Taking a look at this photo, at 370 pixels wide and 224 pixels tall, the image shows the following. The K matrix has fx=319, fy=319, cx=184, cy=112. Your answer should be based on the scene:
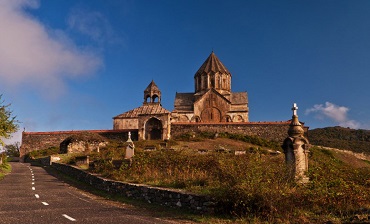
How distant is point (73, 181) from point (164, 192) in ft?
34.6

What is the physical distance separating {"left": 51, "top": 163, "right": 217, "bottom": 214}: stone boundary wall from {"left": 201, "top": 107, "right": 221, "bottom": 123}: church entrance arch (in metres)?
37.5

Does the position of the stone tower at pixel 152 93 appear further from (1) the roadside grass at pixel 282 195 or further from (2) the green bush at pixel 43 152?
(1) the roadside grass at pixel 282 195

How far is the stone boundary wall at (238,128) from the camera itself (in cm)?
4369

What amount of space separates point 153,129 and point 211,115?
14051mm

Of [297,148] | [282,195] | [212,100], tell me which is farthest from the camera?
[212,100]

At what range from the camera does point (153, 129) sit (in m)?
42.9

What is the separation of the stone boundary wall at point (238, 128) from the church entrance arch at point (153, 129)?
220 centimetres

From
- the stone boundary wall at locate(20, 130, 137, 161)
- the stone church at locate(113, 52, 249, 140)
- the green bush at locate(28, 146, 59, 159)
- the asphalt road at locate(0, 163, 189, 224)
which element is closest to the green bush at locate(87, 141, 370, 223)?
the asphalt road at locate(0, 163, 189, 224)

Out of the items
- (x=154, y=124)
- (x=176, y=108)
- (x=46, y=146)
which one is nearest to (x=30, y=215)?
(x=154, y=124)

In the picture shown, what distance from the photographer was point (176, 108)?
57125mm

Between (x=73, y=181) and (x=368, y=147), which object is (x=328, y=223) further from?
(x=368, y=147)

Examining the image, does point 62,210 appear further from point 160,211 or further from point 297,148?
point 297,148

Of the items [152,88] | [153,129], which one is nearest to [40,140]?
[153,129]

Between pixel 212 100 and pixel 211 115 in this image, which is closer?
pixel 212 100
